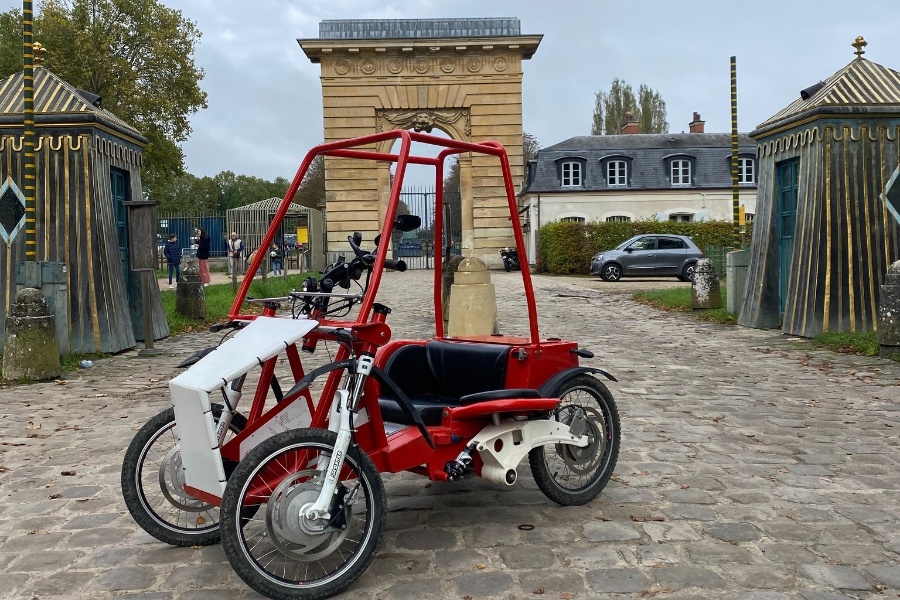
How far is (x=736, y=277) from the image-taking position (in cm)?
1413

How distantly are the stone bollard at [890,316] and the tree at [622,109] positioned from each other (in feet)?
173

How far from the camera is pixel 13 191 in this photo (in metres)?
10.0

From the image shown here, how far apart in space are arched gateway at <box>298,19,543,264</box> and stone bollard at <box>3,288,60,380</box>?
26580mm

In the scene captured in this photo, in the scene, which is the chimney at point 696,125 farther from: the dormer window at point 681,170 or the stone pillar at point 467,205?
the stone pillar at point 467,205

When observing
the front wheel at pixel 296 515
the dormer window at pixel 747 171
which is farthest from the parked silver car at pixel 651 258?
the front wheel at pixel 296 515

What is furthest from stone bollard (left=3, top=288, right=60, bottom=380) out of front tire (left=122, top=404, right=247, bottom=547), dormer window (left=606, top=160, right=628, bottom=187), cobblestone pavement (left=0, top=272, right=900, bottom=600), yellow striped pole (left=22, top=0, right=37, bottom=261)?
dormer window (left=606, top=160, right=628, bottom=187)

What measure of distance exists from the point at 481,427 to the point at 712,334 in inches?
358

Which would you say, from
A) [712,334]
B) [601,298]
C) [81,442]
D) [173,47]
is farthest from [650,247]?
[81,442]

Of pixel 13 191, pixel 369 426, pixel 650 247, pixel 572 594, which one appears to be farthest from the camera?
pixel 650 247

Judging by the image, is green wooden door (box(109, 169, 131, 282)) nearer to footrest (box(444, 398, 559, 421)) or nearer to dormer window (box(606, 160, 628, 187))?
footrest (box(444, 398, 559, 421))

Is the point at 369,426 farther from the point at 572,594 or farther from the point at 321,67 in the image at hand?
the point at 321,67

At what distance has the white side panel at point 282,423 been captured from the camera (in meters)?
3.68

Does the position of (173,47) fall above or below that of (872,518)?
above

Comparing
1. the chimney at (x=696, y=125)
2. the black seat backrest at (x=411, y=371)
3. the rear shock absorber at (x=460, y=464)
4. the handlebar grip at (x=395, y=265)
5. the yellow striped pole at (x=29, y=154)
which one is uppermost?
the chimney at (x=696, y=125)
